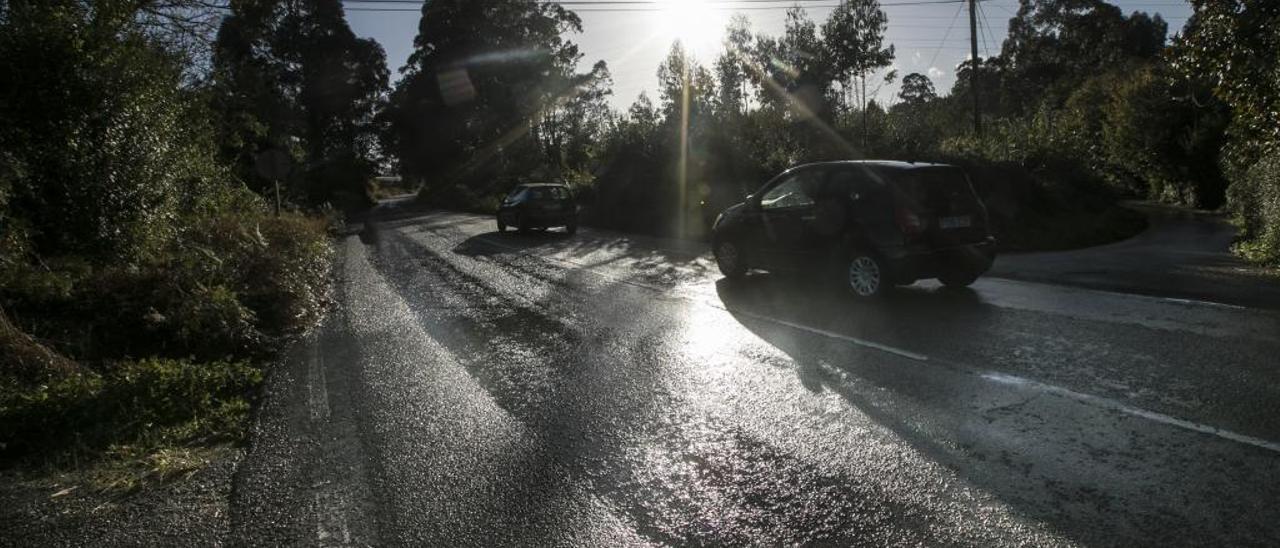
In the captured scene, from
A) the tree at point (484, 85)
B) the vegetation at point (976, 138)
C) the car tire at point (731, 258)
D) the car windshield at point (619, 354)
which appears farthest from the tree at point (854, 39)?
the tree at point (484, 85)

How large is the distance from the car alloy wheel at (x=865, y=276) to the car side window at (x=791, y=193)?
3.37 feet

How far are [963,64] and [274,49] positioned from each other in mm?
61272

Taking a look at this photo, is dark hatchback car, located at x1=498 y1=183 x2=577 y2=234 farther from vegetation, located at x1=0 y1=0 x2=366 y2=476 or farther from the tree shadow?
the tree shadow

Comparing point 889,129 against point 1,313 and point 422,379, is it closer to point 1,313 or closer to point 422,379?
point 422,379

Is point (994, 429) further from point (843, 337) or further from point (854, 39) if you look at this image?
point (854, 39)

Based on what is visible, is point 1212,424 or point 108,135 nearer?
point 1212,424

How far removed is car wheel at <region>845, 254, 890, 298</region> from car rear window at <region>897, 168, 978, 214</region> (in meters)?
0.80

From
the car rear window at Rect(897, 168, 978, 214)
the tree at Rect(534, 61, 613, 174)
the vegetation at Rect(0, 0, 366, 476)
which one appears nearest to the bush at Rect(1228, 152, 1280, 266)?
the car rear window at Rect(897, 168, 978, 214)

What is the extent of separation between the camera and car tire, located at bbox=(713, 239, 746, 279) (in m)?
10.9

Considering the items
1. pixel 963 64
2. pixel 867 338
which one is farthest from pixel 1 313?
pixel 963 64

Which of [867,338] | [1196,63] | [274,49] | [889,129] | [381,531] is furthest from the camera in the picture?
[274,49]

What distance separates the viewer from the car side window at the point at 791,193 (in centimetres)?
977

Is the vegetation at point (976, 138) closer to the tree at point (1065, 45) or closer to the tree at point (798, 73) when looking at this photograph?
the tree at point (798, 73)

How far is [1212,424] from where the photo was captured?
14.3ft
